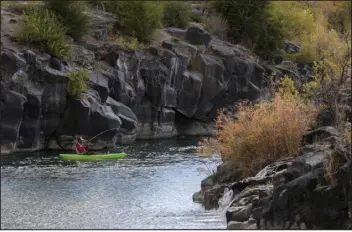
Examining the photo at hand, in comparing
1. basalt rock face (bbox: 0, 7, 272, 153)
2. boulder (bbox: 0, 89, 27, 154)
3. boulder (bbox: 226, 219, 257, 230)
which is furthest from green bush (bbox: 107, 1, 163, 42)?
boulder (bbox: 226, 219, 257, 230)

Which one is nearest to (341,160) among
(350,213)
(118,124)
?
(350,213)

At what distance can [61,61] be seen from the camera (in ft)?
164

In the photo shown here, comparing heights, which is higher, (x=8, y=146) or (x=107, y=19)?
(x=107, y=19)

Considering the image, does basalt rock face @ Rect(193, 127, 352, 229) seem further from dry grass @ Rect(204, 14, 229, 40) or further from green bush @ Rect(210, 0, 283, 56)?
green bush @ Rect(210, 0, 283, 56)

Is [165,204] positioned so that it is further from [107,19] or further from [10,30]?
[107,19]

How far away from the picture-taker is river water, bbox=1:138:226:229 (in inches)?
953

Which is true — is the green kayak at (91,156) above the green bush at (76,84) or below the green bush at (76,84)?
below

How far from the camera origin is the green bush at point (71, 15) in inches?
2165

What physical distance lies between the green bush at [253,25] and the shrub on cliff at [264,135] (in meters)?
43.0

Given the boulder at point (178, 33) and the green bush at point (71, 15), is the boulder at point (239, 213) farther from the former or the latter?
the boulder at point (178, 33)

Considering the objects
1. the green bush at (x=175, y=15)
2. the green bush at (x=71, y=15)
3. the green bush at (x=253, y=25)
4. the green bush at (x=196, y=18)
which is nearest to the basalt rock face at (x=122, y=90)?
the green bush at (x=71, y=15)

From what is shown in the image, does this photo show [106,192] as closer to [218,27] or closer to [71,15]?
[71,15]

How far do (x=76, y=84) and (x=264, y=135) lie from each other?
24.6m

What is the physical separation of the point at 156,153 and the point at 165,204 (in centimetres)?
1739
